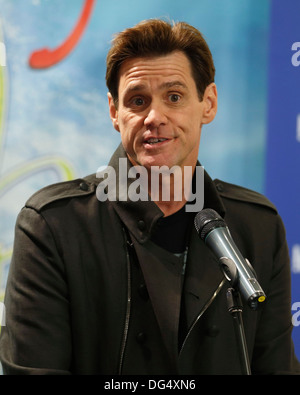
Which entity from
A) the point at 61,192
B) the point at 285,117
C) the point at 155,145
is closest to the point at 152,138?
the point at 155,145

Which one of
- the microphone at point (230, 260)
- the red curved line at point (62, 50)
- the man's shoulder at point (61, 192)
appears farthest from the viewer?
the red curved line at point (62, 50)

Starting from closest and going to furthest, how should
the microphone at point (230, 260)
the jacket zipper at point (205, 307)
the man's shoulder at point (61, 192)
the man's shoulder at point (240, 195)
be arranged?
the microphone at point (230, 260) < the jacket zipper at point (205, 307) < the man's shoulder at point (61, 192) < the man's shoulder at point (240, 195)

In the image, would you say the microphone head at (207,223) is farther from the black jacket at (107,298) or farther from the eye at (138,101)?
the eye at (138,101)

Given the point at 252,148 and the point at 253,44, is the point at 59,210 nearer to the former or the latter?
the point at 252,148

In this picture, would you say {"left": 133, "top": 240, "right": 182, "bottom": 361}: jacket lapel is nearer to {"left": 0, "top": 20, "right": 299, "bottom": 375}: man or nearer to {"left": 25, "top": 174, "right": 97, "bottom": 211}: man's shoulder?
{"left": 0, "top": 20, "right": 299, "bottom": 375}: man

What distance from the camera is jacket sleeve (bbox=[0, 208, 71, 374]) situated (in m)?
1.63

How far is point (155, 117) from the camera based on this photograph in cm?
183

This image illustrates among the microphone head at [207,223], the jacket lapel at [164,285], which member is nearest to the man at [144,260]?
the jacket lapel at [164,285]

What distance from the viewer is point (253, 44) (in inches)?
99.0

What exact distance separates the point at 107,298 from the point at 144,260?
16 centimetres

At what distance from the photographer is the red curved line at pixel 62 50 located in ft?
7.93

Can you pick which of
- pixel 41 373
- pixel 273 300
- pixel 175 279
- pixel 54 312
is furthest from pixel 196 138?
pixel 41 373

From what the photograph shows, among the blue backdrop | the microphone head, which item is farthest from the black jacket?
the blue backdrop

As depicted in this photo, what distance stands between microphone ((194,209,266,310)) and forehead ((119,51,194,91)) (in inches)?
26.7
